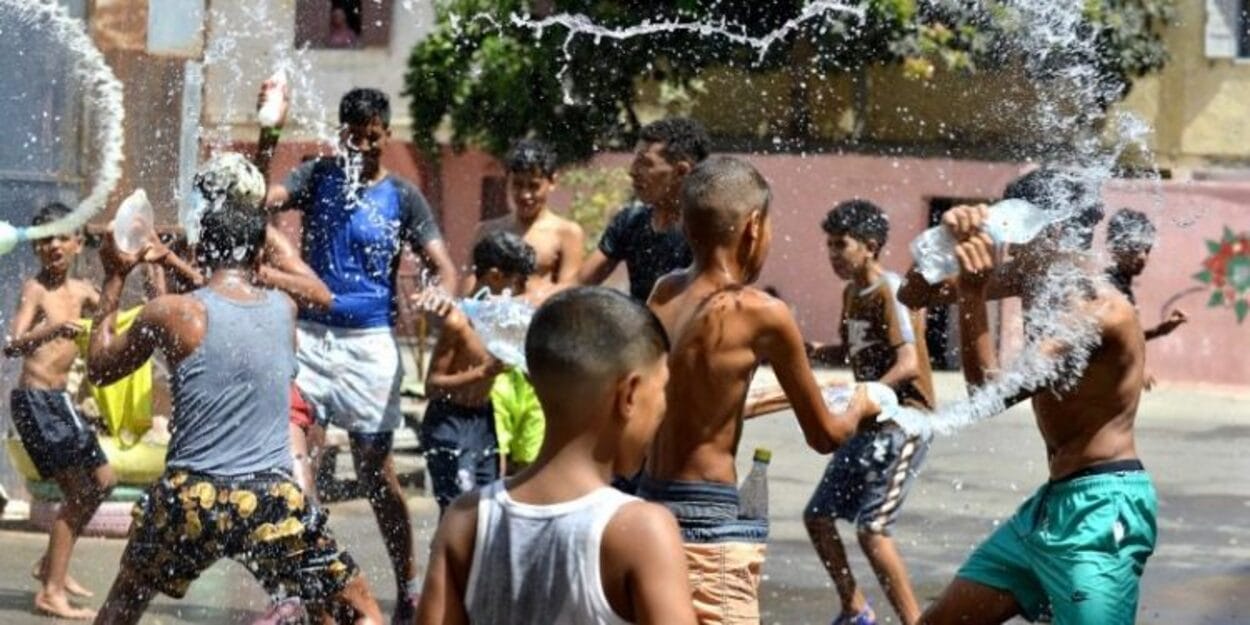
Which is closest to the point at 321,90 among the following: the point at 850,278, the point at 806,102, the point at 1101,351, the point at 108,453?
the point at 806,102

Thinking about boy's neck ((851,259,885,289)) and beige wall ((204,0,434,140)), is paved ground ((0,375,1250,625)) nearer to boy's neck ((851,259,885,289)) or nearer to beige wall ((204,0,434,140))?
boy's neck ((851,259,885,289))

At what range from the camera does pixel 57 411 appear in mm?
7906

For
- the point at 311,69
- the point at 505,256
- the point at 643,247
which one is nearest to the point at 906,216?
the point at 311,69

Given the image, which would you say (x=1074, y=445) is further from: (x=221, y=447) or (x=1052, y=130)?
(x=1052, y=130)

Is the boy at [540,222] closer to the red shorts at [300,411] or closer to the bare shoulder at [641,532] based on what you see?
the red shorts at [300,411]

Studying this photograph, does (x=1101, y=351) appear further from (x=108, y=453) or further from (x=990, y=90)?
→ (x=990, y=90)

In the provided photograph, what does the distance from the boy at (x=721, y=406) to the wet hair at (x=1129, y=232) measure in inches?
128

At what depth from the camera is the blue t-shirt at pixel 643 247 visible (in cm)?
686

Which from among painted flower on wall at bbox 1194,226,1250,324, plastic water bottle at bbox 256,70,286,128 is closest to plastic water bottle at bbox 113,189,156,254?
plastic water bottle at bbox 256,70,286,128

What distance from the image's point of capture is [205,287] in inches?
230

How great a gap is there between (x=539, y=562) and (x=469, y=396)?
3942 millimetres

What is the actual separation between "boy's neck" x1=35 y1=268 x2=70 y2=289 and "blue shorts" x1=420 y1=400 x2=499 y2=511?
5.04 ft

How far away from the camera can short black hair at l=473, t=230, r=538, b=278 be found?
24.2 ft

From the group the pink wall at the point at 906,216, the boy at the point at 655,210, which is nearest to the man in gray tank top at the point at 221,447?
the boy at the point at 655,210
